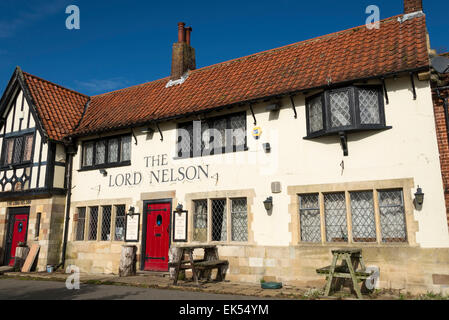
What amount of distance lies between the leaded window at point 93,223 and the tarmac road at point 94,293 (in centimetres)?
331

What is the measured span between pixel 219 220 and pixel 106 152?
18.5 feet

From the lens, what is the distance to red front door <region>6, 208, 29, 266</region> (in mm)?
14594

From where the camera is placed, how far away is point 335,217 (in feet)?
31.9

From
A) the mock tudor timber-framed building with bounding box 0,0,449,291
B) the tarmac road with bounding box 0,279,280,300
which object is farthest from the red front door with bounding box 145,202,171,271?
the tarmac road with bounding box 0,279,280,300

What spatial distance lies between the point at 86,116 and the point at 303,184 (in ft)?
34.6

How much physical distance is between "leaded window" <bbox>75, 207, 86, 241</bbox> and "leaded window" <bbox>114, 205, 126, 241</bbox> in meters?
1.65

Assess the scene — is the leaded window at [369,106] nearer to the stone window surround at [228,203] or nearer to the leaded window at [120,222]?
the stone window surround at [228,203]

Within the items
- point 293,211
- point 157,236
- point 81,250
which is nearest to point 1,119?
point 81,250

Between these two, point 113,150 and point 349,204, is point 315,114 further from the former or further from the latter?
point 113,150

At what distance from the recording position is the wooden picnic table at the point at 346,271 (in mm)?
8023

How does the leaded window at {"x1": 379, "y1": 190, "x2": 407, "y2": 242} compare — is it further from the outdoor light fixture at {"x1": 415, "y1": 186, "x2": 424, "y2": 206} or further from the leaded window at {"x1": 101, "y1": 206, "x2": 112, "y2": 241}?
the leaded window at {"x1": 101, "y1": 206, "x2": 112, "y2": 241}

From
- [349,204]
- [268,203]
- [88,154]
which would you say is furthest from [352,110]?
[88,154]

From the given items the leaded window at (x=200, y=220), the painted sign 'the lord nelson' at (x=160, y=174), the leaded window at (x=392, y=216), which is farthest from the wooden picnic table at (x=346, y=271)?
the painted sign 'the lord nelson' at (x=160, y=174)

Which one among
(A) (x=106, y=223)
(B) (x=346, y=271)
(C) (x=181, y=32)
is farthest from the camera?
(C) (x=181, y=32)
